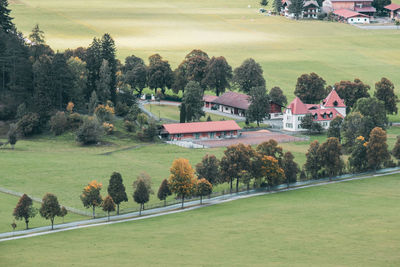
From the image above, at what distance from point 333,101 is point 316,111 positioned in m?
5.64

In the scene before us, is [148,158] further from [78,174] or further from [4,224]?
[4,224]

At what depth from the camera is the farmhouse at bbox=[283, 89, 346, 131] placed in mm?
166875

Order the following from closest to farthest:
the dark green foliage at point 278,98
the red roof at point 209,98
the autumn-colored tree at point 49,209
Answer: the autumn-colored tree at point 49,209 → the dark green foliage at point 278,98 → the red roof at point 209,98

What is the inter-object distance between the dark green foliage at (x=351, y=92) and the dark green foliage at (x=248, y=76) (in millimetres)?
21566

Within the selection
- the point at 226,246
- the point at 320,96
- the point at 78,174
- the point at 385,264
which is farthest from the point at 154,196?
the point at 320,96

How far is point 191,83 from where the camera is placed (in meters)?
173

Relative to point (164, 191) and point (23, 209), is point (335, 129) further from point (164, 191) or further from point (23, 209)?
point (23, 209)

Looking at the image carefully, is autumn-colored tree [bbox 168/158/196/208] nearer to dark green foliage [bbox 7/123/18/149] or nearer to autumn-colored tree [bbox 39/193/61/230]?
autumn-colored tree [bbox 39/193/61/230]

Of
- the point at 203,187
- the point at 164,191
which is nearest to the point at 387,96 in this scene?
the point at 203,187

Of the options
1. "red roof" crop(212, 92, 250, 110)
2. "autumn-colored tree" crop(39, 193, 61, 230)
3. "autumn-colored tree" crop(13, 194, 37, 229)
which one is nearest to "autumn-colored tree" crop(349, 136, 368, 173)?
"red roof" crop(212, 92, 250, 110)

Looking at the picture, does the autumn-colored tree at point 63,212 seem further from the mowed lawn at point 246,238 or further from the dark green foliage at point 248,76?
the dark green foliage at point 248,76

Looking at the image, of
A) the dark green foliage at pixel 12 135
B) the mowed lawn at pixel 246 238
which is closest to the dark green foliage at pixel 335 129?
the mowed lawn at pixel 246 238

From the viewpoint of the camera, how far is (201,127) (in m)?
160

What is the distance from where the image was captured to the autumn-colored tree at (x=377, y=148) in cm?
13000
